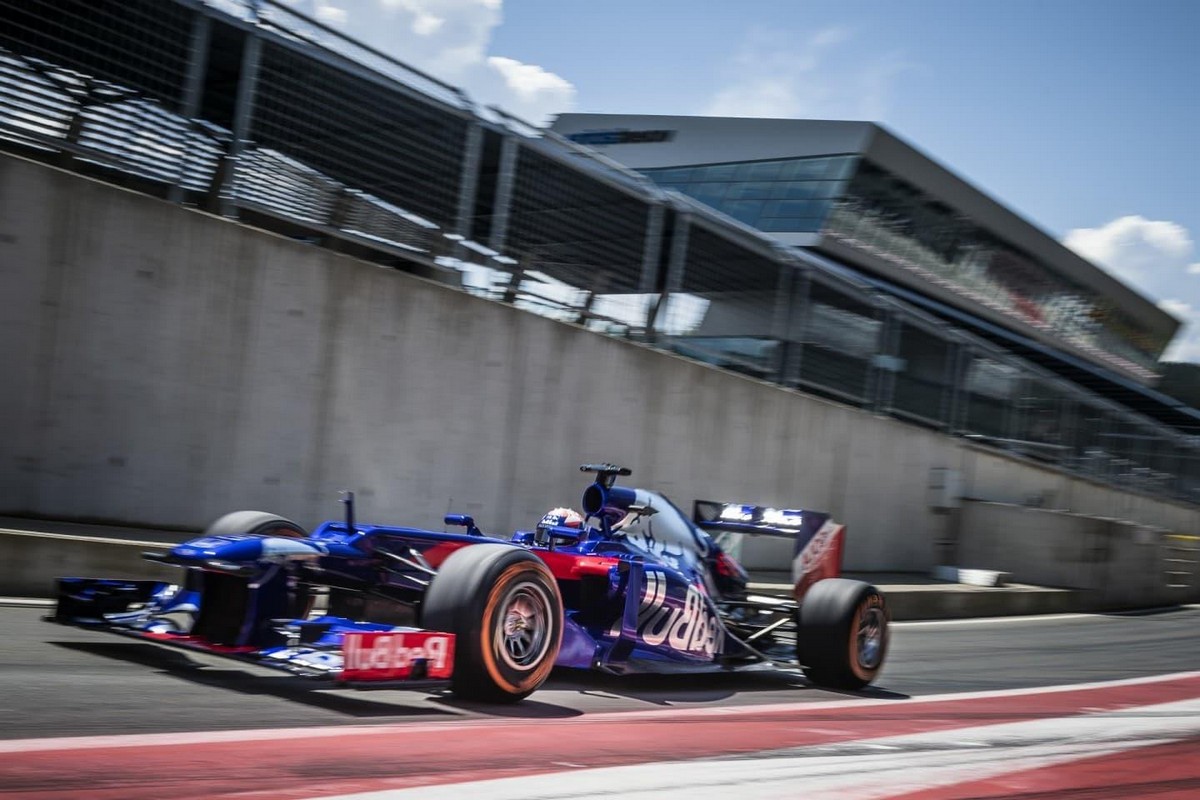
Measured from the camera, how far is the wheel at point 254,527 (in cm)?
608

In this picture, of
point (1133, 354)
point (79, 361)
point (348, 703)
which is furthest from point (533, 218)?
point (1133, 354)

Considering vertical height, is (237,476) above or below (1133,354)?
below

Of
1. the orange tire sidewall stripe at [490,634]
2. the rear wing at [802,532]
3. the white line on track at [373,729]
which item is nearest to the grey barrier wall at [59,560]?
the orange tire sidewall stripe at [490,634]

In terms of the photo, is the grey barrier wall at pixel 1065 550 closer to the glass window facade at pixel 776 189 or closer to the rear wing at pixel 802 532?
the rear wing at pixel 802 532

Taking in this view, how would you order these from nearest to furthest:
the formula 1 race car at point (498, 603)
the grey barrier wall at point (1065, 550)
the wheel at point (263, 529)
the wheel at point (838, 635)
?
1. the formula 1 race car at point (498, 603)
2. the wheel at point (263, 529)
3. the wheel at point (838, 635)
4. the grey barrier wall at point (1065, 550)

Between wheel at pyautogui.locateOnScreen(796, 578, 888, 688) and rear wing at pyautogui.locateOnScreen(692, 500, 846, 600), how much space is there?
1.18 feet

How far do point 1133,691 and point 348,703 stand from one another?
7182 millimetres

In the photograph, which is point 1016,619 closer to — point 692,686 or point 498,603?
point 692,686

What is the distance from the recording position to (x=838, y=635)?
7520 millimetres

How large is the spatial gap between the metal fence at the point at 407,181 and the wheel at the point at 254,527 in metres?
3.79

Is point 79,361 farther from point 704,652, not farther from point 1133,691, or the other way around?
point 1133,691

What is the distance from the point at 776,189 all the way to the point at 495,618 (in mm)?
34161

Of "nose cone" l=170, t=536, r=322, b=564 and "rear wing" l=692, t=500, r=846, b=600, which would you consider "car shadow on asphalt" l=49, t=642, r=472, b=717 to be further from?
"rear wing" l=692, t=500, r=846, b=600

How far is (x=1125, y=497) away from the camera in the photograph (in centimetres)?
2827
